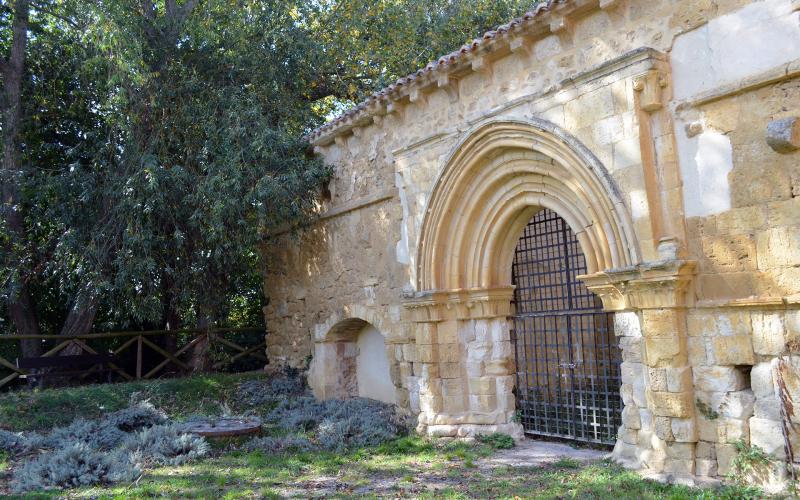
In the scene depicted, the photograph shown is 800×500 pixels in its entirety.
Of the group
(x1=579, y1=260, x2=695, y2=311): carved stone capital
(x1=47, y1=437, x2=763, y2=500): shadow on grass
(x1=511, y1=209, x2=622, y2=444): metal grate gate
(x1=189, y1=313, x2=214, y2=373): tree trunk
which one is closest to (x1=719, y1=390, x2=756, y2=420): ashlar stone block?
(x1=47, y1=437, x2=763, y2=500): shadow on grass

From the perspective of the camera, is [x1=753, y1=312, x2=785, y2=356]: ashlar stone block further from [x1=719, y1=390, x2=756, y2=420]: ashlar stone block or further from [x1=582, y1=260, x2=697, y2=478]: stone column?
[x1=582, y1=260, x2=697, y2=478]: stone column

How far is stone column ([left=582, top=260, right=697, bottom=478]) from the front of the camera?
5.20 metres

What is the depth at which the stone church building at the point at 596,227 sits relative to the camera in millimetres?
4891

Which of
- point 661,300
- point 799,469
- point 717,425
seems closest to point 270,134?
point 661,300

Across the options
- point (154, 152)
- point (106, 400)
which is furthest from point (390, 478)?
point (154, 152)

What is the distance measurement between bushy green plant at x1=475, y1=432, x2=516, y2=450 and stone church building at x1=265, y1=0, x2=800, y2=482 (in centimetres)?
14

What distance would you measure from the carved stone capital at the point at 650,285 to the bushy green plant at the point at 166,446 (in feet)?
14.4

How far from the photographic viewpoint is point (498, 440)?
6.93 metres

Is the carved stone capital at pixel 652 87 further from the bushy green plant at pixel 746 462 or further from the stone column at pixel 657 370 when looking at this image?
the bushy green plant at pixel 746 462

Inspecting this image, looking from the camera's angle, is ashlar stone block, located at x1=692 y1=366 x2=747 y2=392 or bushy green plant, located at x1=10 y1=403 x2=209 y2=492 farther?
bushy green plant, located at x1=10 y1=403 x2=209 y2=492

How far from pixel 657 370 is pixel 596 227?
1404mm

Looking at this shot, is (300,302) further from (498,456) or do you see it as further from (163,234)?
(498,456)

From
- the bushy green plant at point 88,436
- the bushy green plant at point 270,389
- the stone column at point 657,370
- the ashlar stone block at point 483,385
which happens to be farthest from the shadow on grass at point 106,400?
the stone column at point 657,370

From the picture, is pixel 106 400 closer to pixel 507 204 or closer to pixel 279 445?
pixel 279 445
